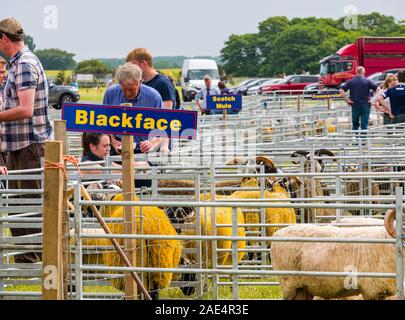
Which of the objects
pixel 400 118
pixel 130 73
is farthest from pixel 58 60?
pixel 130 73

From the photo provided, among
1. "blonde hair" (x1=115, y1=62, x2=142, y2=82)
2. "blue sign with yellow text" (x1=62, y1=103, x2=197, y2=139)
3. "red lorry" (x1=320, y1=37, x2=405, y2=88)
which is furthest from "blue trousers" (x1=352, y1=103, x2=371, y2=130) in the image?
"red lorry" (x1=320, y1=37, x2=405, y2=88)

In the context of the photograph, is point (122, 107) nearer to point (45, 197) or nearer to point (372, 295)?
point (45, 197)

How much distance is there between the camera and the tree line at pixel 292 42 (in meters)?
116

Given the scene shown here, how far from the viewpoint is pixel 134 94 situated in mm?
10141

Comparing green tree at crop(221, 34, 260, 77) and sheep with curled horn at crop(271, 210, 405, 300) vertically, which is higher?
green tree at crop(221, 34, 260, 77)

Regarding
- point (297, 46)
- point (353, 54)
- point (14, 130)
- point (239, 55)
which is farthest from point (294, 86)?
point (239, 55)

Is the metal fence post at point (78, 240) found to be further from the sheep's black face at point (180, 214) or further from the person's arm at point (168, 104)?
the person's arm at point (168, 104)

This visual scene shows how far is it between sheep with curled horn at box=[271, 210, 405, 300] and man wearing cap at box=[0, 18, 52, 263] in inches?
95.2

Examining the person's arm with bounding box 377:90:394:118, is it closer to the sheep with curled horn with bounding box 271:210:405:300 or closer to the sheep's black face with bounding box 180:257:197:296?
the sheep's black face with bounding box 180:257:197:296

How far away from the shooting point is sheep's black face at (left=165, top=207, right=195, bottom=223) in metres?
8.92

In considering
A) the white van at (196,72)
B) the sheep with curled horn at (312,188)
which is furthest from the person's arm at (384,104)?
the white van at (196,72)

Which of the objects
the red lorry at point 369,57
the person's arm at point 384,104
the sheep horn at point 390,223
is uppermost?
the red lorry at point 369,57

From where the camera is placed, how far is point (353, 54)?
66812 millimetres

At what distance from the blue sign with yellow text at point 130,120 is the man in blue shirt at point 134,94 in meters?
2.43
